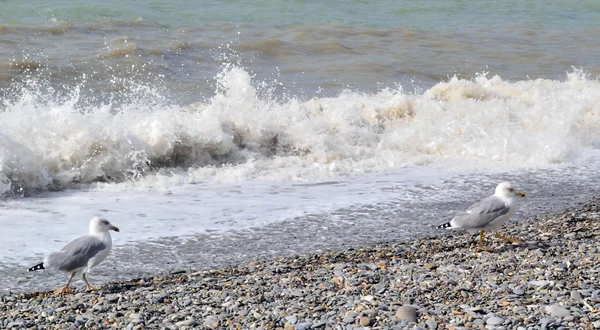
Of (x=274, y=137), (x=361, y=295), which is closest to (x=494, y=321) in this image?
(x=361, y=295)

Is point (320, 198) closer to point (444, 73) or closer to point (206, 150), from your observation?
point (206, 150)

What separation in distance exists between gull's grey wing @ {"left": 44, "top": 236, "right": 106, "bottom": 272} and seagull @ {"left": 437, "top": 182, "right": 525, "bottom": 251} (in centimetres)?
270

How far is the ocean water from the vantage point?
755 centimetres

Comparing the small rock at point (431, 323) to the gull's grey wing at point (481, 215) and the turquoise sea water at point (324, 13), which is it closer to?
the gull's grey wing at point (481, 215)

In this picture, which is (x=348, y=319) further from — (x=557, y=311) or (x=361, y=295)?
(x=557, y=311)

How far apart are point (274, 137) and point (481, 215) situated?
4.79 meters

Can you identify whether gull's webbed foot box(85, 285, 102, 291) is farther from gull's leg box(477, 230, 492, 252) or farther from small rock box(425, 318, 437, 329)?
gull's leg box(477, 230, 492, 252)

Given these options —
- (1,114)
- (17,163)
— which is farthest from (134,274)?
(1,114)

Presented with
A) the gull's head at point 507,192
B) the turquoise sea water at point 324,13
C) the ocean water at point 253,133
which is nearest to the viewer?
the gull's head at point 507,192

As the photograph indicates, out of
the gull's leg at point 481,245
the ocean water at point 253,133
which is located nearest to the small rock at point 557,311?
the gull's leg at point 481,245

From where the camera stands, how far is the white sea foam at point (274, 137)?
377 inches

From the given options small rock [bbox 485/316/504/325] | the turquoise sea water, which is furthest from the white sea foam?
the turquoise sea water

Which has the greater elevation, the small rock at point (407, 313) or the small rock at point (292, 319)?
the small rock at point (407, 313)

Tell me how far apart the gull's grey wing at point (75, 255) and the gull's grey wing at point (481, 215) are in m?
2.76
